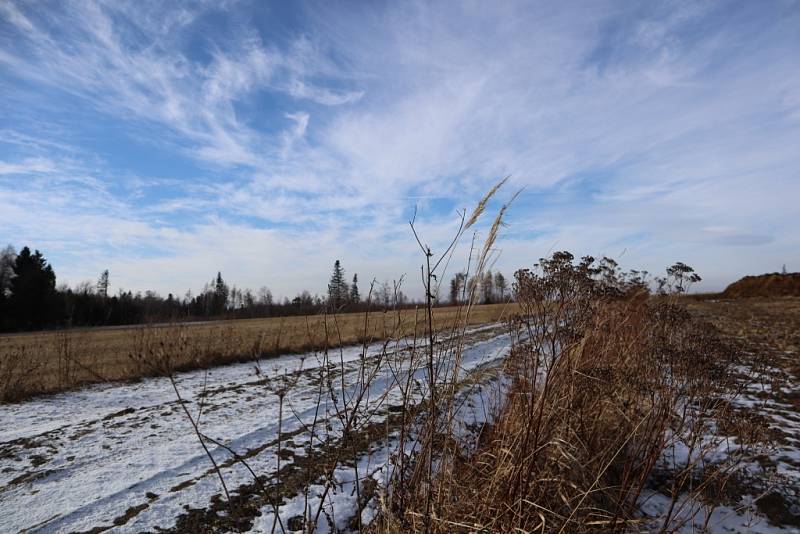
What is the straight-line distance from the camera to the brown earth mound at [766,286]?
4578cm

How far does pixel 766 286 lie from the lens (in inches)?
1902

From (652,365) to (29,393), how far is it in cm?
936

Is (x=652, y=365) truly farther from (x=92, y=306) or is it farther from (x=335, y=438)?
(x=92, y=306)

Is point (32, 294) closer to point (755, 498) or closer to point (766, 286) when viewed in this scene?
point (755, 498)

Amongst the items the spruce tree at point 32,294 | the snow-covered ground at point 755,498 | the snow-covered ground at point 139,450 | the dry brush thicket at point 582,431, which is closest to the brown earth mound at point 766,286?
the snow-covered ground at point 755,498

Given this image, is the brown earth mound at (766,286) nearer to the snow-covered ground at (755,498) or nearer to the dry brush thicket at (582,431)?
the snow-covered ground at (755,498)

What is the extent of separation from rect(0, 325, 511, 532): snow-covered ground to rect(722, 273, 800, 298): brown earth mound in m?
58.3

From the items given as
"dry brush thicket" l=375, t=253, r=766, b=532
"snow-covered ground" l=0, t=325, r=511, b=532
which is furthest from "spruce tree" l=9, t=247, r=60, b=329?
"dry brush thicket" l=375, t=253, r=766, b=532

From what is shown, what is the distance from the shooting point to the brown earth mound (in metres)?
45.8

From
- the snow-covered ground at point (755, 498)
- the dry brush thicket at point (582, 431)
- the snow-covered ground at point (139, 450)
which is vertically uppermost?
the dry brush thicket at point (582, 431)

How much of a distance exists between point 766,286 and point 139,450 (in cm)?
6446

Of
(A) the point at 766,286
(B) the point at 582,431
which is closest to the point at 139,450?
(B) the point at 582,431

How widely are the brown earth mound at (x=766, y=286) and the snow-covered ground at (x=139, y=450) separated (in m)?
58.3

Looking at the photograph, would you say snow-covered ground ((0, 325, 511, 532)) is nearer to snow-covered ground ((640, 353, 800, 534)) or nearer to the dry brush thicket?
the dry brush thicket
